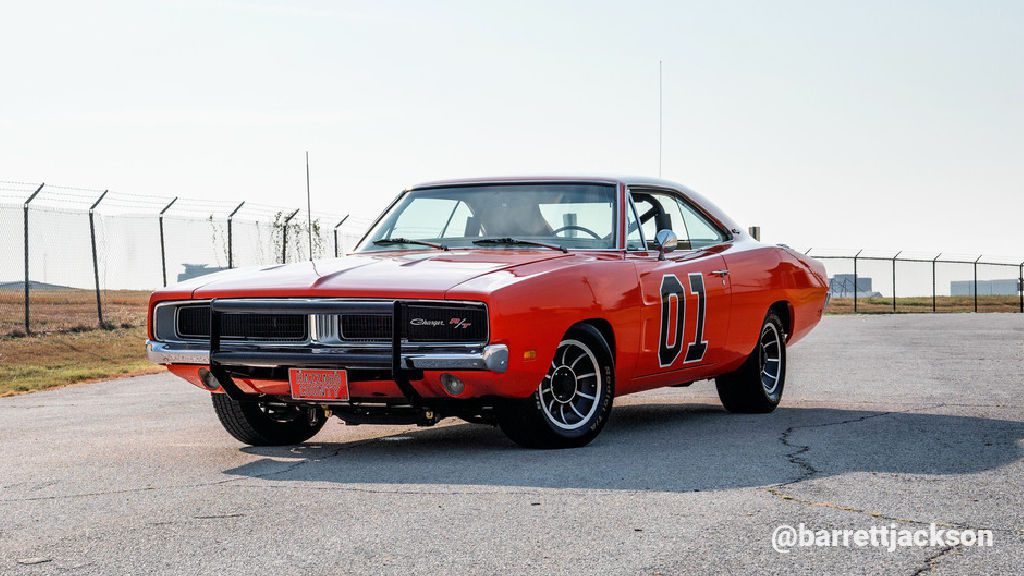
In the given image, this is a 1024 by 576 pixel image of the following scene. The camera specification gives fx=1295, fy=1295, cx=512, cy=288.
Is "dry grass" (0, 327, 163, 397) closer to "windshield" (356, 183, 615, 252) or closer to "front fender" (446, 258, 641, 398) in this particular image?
"windshield" (356, 183, 615, 252)

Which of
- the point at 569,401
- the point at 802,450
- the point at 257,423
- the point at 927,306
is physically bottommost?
the point at 927,306

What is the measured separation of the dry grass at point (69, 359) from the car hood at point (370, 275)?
673 centimetres

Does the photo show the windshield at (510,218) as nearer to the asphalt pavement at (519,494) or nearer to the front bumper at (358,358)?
the asphalt pavement at (519,494)

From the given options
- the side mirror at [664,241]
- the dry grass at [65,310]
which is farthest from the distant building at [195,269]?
the side mirror at [664,241]

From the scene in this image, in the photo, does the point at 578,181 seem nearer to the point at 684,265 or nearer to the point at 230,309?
the point at 684,265

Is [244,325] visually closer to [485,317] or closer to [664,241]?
[485,317]

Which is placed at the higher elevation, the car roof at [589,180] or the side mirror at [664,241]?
the car roof at [589,180]

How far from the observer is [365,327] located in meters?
6.61

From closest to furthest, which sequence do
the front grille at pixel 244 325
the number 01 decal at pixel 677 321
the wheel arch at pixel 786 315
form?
the front grille at pixel 244 325
the number 01 decal at pixel 677 321
the wheel arch at pixel 786 315

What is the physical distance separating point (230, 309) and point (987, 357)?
35.5 feet

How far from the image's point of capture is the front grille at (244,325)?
266 inches

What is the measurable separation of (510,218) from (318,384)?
2.01m

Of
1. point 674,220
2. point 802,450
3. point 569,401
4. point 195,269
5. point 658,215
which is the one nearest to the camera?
point 802,450

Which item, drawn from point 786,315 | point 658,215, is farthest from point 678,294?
point 786,315
